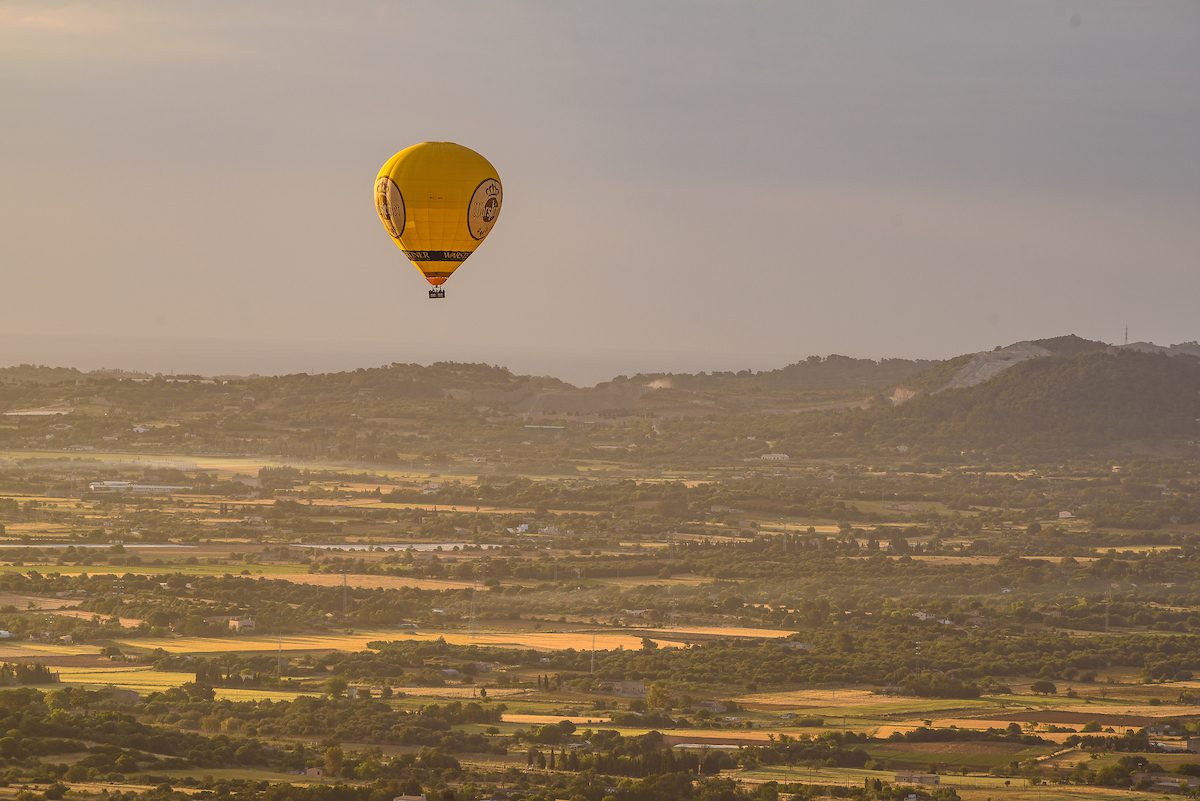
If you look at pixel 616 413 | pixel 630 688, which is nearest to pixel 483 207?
pixel 630 688

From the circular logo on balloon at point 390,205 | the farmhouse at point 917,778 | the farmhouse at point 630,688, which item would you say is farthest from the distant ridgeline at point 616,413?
the farmhouse at point 917,778

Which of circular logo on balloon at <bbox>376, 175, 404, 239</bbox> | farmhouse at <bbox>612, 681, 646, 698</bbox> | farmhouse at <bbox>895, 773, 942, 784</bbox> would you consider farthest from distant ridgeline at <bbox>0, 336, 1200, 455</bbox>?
farmhouse at <bbox>895, 773, 942, 784</bbox>

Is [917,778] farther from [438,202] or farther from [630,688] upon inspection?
[438,202]

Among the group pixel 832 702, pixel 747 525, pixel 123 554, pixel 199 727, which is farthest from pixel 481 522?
pixel 199 727

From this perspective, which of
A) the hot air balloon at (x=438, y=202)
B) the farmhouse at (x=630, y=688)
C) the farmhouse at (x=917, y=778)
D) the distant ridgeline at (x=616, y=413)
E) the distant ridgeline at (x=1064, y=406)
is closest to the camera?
the farmhouse at (x=917, y=778)

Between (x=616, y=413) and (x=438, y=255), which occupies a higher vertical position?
(x=438, y=255)

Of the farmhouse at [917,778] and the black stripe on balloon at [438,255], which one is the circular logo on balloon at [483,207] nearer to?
the black stripe on balloon at [438,255]

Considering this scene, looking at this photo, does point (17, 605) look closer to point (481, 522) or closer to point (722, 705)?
point (722, 705)
